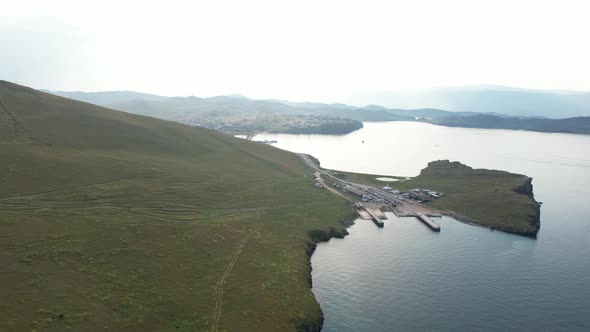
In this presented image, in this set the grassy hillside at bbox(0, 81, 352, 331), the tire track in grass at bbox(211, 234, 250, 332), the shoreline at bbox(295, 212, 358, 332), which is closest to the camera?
the grassy hillside at bbox(0, 81, 352, 331)

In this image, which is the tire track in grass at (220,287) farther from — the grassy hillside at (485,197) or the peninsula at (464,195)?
the grassy hillside at (485,197)

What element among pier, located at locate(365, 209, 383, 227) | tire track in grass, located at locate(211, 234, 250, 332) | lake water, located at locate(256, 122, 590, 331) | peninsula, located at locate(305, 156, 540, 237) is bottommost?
lake water, located at locate(256, 122, 590, 331)

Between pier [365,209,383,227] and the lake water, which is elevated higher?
pier [365,209,383,227]

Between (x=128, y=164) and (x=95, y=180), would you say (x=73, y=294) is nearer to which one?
(x=95, y=180)

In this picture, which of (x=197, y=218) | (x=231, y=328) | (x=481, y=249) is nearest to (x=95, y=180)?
(x=197, y=218)

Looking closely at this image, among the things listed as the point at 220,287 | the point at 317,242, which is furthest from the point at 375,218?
the point at 220,287

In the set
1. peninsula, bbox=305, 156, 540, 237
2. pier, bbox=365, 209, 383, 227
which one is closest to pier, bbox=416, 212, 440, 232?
peninsula, bbox=305, 156, 540, 237

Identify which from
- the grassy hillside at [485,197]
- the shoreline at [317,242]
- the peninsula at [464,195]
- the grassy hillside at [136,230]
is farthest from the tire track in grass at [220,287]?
the grassy hillside at [485,197]

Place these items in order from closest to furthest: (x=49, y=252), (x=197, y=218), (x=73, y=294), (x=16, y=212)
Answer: (x=73, y=294) → (x=49, y=252) → (x=16, y=212) → (x=197, y=218)

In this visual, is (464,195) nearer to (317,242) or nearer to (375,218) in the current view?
(375,218)

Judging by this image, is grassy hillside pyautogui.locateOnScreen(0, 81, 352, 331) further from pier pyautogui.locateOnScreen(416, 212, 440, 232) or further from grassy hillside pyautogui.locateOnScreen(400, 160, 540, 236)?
grassy hillside pyautogui.locateOnScreen(400, 160, 540, 236)
